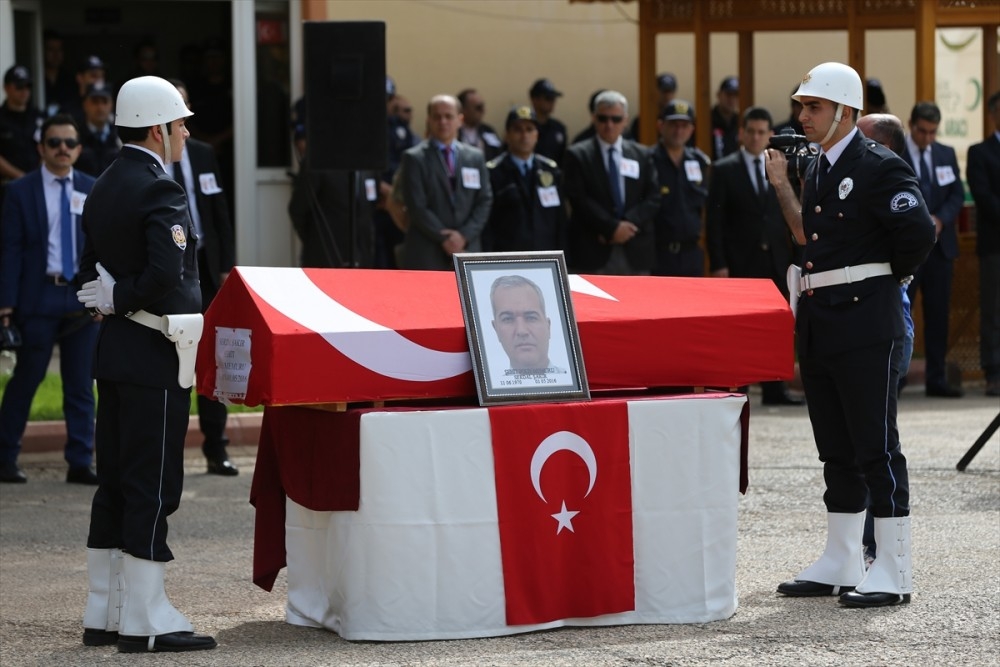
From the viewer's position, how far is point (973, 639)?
5918 mm

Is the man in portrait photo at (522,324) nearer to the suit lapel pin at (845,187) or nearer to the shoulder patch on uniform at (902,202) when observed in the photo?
the suit lapel pin at (845,187)

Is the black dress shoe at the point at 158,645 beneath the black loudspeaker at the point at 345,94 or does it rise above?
beneath

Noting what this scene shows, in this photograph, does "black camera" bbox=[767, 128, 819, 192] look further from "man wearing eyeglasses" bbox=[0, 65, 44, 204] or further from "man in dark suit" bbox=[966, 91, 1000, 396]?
"man wearing eyeglasses" bbox=[0, 65, 44, 204]

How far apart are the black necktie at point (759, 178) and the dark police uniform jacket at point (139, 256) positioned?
7205 mm

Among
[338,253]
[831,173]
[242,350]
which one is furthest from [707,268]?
[242,350]

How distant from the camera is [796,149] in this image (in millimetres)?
7105

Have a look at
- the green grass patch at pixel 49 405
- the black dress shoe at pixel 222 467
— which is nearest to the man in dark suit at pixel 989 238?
the green grass patch at pixel 49 405

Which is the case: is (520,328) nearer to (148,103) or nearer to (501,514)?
(501,514)

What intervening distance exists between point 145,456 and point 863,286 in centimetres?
266

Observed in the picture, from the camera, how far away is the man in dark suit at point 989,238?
42.3 ft

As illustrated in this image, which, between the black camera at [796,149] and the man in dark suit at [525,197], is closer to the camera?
the black camera at [796,149]

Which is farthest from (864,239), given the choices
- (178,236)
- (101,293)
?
(101,293)

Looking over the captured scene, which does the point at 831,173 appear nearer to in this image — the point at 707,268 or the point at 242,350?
the point at 242,350

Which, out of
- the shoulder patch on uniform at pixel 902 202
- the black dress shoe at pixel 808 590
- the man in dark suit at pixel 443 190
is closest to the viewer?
the shoulder patch on uniform at pixel 902 202
